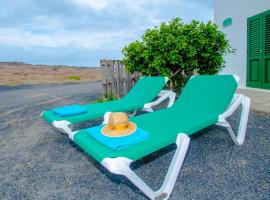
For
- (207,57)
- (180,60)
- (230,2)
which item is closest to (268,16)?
(230,2)

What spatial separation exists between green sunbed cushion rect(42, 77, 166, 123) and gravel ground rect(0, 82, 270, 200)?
46 centimetres

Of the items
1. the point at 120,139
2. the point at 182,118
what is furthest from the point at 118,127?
the point at 182,118

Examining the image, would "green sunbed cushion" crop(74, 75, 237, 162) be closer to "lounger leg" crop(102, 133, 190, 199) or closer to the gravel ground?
"lounger leg" crop(102, 133, 190, 199)

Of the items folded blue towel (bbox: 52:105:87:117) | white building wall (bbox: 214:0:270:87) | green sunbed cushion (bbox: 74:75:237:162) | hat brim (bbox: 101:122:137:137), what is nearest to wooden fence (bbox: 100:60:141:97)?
green sunbed cushion (bbox: 74:75:237:162)

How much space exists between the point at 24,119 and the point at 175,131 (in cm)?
406

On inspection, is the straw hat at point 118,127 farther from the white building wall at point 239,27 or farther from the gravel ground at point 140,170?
the white building wall at point 239,27

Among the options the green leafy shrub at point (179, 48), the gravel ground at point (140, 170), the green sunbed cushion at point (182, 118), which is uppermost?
the green leafy shrub at point (179, 48)

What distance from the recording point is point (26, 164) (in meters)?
2.83

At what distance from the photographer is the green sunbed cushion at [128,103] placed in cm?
333

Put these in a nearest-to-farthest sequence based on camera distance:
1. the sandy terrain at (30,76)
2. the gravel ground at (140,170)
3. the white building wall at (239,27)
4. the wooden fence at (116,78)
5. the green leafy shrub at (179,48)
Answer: the gravel ground at (140,170) → the green leafy shrub at (179,48) → the wooden fence at (116,78) → the white building wall at (239,27) → the sandy terrain at (30,76)

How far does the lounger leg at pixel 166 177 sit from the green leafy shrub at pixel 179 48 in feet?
12.1

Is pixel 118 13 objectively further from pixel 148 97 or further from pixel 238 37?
pixel 148 97

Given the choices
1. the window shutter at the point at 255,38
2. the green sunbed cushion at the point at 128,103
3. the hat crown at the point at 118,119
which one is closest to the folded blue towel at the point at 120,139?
the hat crown at the point at 118,119

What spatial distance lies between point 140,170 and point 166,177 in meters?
0.60
